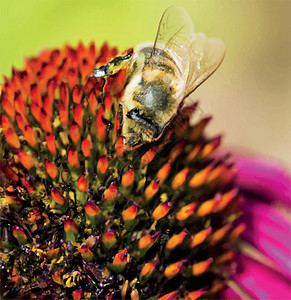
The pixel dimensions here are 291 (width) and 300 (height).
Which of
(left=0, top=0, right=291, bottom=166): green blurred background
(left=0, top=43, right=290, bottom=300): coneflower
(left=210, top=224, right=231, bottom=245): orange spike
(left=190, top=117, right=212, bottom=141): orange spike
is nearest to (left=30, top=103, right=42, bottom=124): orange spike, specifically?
(left=0, top=43, right=290, bottom=300): coneflower

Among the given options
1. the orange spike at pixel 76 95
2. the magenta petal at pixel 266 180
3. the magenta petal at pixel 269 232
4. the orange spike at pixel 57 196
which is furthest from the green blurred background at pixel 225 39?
the orange spike at pixel 57 196

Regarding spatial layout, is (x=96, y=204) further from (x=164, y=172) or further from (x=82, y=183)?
(x=164, y=172)

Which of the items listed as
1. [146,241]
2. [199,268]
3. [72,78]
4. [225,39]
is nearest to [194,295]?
[199,268]

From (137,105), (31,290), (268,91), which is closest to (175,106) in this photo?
(137,105)

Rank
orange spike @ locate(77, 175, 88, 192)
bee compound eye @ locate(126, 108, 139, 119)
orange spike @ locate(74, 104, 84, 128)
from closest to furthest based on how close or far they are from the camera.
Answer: bee compound eye @ locate(126, 108, 139, 119), orange spike @ locate(77, 175, 88, 192), orange spike @ locate(74, 104, 84, 128)

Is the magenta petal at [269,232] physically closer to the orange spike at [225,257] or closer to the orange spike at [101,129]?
the orange spike at [225,257]

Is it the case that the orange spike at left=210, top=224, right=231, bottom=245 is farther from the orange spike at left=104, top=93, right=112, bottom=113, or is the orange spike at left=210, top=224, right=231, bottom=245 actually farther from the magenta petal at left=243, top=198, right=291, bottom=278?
the orange spike at left=104, top=93, right=112, bottom=113

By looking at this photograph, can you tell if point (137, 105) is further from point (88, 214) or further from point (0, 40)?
point (0, 40)
